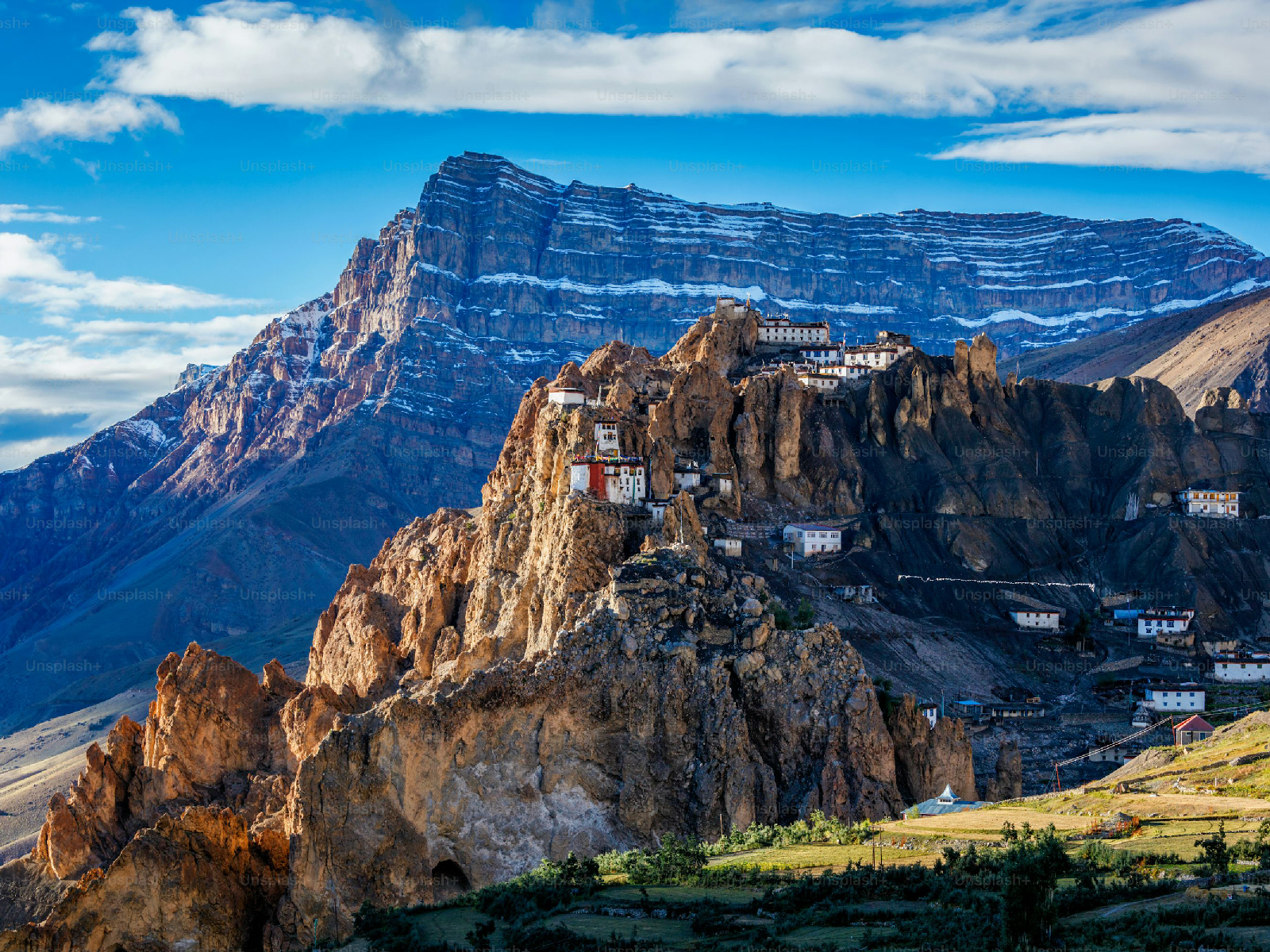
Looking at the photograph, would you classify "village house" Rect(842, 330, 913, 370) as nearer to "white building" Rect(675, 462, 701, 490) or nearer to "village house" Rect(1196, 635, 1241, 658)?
"white building" Rect(675, 462, 701, 490)

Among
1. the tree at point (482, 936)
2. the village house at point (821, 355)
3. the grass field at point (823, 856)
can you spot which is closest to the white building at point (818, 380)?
the village house at point (821, 355)

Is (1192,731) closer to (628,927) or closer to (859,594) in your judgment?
(859,594)

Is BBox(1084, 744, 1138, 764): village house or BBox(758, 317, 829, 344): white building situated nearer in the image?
BBox(1084, 744, 1138, 764): village house

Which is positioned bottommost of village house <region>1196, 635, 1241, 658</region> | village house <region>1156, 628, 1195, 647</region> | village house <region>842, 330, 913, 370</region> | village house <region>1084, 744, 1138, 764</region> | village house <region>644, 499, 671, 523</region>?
village house <region>1084, 744, 1138, 764</region>

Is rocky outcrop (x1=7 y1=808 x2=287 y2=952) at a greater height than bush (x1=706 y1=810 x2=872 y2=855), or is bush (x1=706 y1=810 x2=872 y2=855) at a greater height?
bush (x1=706 y1=810 x2=872 y2=855)

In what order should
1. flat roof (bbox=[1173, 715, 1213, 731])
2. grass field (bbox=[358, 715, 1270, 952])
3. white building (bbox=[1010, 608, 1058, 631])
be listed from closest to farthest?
grass field (bbox=[358, 715, 1270, 952]) → flat roof (bbox=[1173, 715, 1213, 731]) → white building (bbox=[1010, 608, 1058, 631])

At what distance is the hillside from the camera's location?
90625mm

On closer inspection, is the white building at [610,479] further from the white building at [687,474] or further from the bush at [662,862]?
the bush at [662,862]

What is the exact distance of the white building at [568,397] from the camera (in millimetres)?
146000

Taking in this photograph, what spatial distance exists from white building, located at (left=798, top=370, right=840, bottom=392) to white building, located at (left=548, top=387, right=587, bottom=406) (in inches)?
1405

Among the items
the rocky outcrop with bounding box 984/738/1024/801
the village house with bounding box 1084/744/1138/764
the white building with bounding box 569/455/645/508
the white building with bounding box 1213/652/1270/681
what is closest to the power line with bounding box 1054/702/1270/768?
the village house with bounding box 1084/744/1138/764

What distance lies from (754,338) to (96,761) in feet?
286

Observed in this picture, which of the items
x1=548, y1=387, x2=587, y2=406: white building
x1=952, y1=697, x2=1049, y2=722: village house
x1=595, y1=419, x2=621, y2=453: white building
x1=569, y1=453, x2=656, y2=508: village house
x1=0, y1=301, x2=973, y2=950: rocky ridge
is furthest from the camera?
x1=548, y1=387, x2=587, y2=406: white building

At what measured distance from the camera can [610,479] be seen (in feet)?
411
